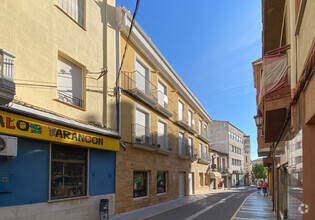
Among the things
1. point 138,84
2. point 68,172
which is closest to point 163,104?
point 138,84

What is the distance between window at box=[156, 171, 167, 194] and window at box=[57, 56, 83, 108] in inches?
314

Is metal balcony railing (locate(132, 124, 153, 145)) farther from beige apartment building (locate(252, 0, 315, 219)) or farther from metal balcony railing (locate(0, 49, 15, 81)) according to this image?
metal balcony railing (locate(0, 49, 15, 81))

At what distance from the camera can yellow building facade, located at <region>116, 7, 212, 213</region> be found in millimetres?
12014

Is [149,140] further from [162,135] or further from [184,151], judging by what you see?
[184,151]

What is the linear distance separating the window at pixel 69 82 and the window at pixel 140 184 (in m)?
5.27

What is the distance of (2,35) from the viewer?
265 inches

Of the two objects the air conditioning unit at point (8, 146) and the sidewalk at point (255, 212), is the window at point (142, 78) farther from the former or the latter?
the sidewalk at point (255, 212)

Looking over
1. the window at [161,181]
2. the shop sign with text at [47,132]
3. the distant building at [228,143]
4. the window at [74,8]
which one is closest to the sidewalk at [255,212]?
the window at [161,181]

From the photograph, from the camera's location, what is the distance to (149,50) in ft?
47.8

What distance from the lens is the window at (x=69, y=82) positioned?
8.89m

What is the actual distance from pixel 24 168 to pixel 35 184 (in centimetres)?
61

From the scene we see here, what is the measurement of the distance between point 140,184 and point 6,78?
9.26 metres

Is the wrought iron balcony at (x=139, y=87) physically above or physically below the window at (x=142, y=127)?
above

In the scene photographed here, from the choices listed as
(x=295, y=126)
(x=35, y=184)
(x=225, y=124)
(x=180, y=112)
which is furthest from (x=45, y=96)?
(x=225, y=124)
